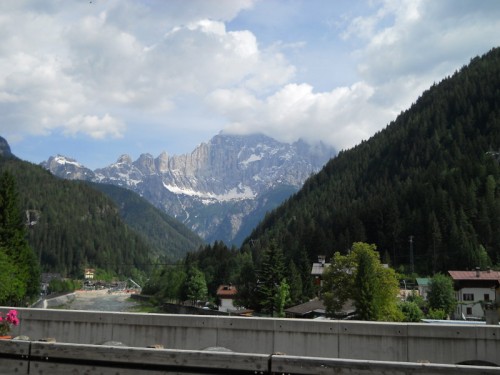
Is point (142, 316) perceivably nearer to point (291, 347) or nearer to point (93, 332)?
point (93, 332)

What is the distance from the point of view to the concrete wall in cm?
1719

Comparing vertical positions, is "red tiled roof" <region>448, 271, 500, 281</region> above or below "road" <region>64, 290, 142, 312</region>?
above

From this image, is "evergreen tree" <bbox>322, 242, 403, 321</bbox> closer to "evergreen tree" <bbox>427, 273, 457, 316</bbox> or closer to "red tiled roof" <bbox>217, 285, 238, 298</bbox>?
"evergreen tree" <bbox>427, 273, 457, 316</bbox>

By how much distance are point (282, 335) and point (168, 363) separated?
9.26 meters

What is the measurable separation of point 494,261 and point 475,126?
95745 millimetres

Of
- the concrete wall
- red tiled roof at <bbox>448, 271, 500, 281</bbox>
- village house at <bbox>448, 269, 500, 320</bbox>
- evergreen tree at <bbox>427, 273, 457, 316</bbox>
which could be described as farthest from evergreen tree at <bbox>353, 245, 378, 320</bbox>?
the concrete wall

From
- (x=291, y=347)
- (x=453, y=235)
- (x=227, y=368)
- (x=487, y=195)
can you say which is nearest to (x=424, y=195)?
(x=487, y=195)

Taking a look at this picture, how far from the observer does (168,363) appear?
9.78 metres

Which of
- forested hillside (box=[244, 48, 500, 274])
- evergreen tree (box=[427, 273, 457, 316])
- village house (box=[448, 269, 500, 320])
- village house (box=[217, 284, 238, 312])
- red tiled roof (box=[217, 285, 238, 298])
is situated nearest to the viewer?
evergreen tree (box=[427, 273, 457, 316])

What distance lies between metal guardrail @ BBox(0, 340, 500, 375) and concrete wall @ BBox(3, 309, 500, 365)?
8.82 metres

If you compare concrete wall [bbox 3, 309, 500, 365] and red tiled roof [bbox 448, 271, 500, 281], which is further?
red tiled roof [bbox 448, 271, 500, 281]

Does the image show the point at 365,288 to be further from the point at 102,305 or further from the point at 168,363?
the point at 102,305

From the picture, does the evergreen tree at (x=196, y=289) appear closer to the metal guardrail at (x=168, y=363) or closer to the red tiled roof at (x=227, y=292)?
the red tiled roof at (x=227, y=292)

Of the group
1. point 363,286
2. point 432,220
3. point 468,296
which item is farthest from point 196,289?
point 432,220
